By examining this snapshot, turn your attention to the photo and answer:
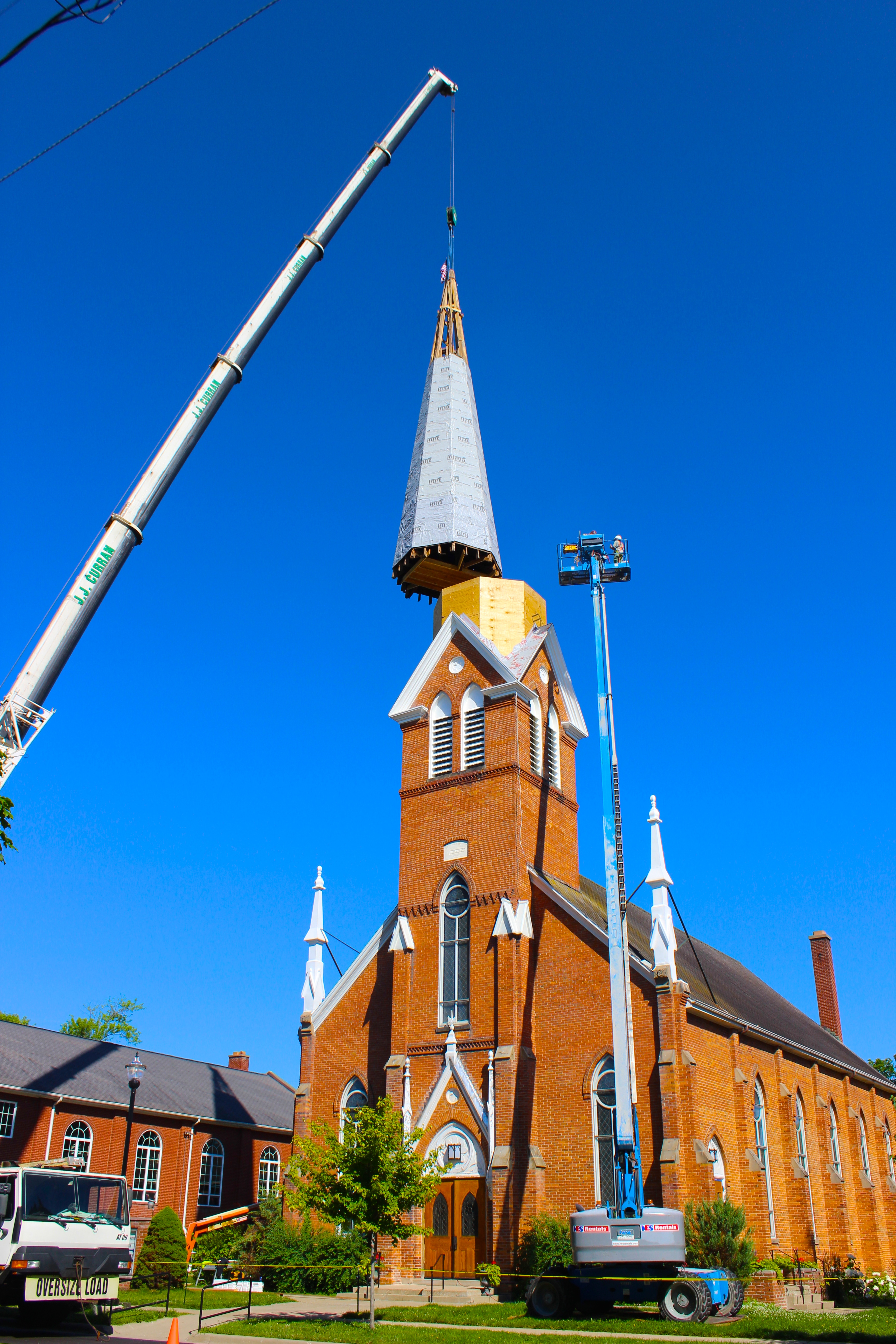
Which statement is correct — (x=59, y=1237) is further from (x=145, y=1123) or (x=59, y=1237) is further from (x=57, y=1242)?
(x=145, y=1123)

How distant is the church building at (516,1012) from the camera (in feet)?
82.1

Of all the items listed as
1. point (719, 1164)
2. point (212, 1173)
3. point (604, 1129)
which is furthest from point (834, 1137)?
point (212, 1173)

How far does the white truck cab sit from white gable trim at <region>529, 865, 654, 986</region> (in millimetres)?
12277

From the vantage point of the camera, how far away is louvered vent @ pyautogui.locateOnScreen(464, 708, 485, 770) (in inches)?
1214

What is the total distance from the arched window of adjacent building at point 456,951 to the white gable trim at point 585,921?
2010mm

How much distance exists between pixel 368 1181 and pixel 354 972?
11.8m

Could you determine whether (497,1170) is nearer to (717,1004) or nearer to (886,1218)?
(717,1004)

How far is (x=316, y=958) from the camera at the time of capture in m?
31.8

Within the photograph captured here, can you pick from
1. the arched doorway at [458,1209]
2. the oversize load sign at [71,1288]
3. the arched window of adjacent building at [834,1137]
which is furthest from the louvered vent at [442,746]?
the arched window of adjacent building at [834,1137]

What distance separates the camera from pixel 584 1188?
2464 cm

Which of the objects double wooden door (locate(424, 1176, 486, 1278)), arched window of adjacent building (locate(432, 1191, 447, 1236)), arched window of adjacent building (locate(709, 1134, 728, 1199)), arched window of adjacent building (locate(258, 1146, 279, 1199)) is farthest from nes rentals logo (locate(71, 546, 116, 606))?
arched window of adjacent building (locate(258, 1146, 279, 1199))

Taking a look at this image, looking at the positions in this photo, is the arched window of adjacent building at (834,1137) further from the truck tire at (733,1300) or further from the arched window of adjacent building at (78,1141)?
the arched window of adjacent building at (78,1141)

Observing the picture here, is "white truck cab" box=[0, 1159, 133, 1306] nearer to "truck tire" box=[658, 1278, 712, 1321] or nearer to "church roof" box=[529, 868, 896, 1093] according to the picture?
"truck tire" box=[658, 1278, 712, 1321]

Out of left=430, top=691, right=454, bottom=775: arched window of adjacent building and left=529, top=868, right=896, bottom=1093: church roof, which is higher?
left=430, top=691, right=454, bottom=775: arched window of adjacent building
